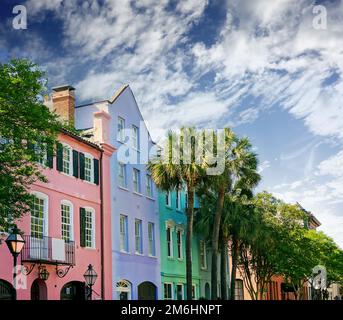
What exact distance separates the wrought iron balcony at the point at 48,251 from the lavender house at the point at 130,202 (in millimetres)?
4871

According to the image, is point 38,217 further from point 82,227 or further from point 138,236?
point 138,236

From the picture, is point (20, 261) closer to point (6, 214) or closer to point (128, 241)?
point (6, 214)

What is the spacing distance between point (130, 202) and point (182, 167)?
13.0 feet

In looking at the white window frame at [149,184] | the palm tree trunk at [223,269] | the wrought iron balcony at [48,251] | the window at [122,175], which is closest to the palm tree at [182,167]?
the window at [122,175]

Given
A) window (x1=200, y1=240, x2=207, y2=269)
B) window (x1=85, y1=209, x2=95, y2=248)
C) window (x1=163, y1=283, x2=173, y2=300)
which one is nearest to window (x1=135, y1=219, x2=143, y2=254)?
window (x1=163, y1=283, x2=173, y2=300)

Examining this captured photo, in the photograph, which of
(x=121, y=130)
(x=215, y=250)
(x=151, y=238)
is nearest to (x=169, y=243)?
(x=151, y=238)

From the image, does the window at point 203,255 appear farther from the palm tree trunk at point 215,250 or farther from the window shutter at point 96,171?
the window shutter at point 96,171

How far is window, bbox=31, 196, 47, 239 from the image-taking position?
24.3m

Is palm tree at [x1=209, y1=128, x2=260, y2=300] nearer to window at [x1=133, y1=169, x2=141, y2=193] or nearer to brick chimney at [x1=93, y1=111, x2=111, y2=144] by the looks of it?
window at [x1=133, y1=169, x2=141, y2=193]

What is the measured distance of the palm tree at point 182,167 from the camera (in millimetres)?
31953

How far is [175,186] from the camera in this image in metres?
32.9

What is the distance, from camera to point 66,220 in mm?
27266
